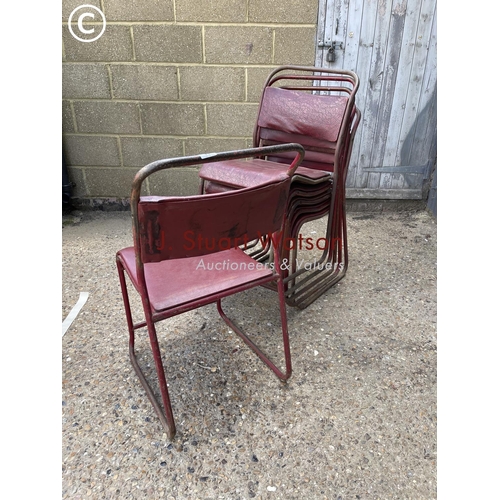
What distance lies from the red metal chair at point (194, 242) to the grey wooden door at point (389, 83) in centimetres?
196

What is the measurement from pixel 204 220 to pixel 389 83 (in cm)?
240

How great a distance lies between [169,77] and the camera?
2.79 meters

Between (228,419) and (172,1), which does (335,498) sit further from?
(172,1)

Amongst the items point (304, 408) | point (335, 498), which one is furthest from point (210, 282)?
point (335, 498)

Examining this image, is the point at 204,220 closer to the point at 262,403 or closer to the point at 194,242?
the point at 194,242

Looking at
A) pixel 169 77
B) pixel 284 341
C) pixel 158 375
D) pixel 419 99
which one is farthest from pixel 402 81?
pixel 158 375

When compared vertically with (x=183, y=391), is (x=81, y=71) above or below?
above

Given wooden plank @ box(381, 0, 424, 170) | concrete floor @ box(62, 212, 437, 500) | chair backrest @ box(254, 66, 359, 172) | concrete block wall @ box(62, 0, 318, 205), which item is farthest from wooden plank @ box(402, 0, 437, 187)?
concrete floor @ box(62, 212, 437, 500)

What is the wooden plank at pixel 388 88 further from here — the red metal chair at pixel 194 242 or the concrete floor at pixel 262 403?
the red metal chair at pixel 194 242

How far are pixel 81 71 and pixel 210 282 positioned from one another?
7.61ft

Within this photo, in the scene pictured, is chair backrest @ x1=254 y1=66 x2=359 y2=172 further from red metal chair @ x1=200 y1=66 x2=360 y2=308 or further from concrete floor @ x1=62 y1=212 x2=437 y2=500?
concrete floor @ x1=62 y1=212 x2=437 y2=500

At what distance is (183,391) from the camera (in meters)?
1.53

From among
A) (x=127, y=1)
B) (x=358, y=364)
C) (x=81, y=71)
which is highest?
(x=127, y=1)

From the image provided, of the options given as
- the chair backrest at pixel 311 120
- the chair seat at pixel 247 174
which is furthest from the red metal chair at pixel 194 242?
the chair backrest at pixel 311 120
